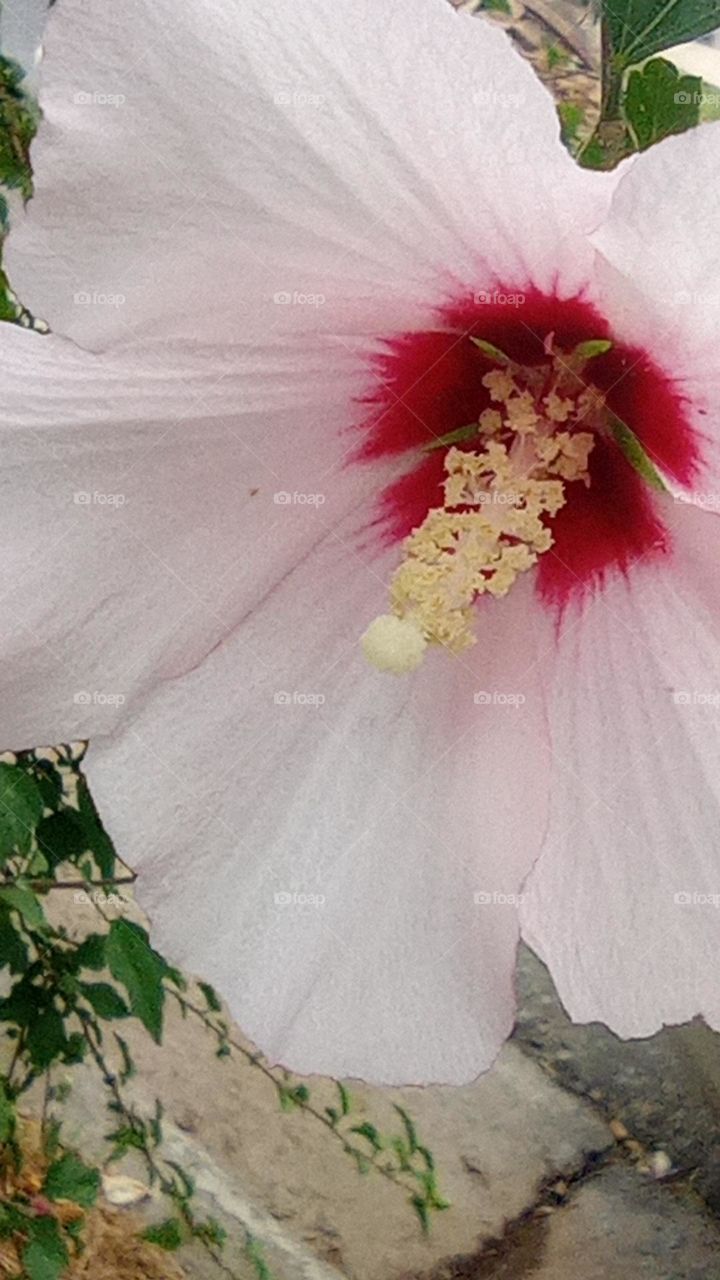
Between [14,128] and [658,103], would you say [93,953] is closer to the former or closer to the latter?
[14,128]

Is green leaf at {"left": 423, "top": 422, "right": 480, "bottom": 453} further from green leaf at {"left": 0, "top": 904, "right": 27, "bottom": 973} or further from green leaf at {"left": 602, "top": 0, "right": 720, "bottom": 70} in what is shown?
green leaf at {"left": 0, "top": 904, "right": 27, "bottom": 973}

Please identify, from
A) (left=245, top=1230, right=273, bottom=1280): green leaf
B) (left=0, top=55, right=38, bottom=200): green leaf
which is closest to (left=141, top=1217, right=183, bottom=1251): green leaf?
(left=245, top=1230, right=273, bottom=1280): green leaf

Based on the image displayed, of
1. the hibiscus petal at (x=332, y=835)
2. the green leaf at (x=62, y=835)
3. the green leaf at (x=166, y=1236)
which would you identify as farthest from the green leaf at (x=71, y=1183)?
the hibiscus petal at (x=332, y=835)

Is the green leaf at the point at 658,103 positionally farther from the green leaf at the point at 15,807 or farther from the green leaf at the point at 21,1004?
the green leaf at the point at 21,1004

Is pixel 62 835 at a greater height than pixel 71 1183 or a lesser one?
greater

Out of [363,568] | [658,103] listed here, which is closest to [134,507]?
[363,568]

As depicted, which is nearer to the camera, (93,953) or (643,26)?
(643,26)
